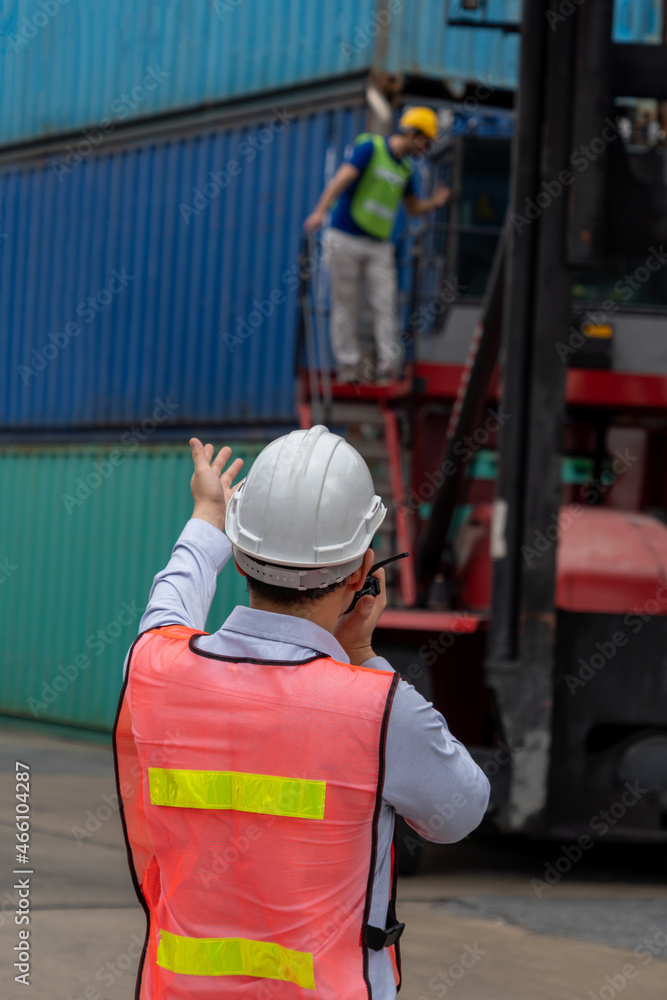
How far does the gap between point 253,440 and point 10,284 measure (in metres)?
4.38

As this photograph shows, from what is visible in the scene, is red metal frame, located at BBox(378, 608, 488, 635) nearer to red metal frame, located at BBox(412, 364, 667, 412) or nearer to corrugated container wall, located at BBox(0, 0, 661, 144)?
red metal frame, located at BBox(412, 364, 667, 412)

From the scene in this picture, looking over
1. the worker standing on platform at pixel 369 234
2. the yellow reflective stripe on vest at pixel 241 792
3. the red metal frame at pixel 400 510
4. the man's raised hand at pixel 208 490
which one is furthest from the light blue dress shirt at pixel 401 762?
the worker standing on platform at pixel 369 234

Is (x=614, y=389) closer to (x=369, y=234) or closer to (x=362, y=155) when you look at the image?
(x=369, y=234)

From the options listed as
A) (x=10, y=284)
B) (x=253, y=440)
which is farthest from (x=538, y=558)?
(x=10, y=284)

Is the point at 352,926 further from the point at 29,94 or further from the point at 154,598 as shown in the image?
the point at 29,94

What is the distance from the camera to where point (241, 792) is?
1721 millimetres

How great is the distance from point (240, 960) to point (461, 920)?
167 inches

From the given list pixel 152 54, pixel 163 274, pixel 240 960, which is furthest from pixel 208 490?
pixel 152 54

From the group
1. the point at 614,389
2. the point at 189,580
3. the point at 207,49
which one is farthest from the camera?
the point at 207,49

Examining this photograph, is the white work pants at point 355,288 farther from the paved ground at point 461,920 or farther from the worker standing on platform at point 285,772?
the worker standing on platform at point 285,772

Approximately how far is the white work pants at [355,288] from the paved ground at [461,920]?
3167 mm

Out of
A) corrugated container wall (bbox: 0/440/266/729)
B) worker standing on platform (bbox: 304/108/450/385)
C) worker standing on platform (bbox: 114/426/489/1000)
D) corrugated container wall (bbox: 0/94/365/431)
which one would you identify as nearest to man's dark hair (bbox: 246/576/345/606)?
worker standing on platform (bbox: 114/426/489/1000)

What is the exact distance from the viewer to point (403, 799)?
170cm

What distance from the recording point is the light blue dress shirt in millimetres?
1684
